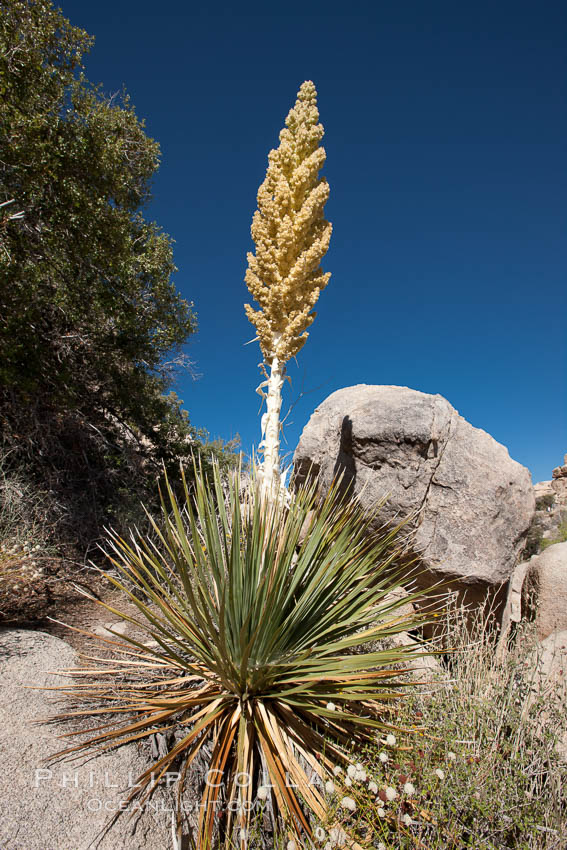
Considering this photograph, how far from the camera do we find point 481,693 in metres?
2.59

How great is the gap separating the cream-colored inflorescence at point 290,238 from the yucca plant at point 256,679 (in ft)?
5.41

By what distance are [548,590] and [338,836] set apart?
4231 mm

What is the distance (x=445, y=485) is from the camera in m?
4.17

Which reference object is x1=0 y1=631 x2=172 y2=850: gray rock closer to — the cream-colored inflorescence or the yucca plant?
the yucca plant

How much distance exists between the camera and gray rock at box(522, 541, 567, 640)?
15.0 feet

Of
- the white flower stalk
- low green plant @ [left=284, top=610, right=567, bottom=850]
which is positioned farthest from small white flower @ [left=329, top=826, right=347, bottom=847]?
the white flower stalk

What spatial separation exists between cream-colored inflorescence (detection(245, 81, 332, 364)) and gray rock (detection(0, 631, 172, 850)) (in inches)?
117

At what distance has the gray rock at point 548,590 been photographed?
457 cm

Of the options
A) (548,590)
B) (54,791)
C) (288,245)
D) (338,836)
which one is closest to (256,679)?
(338,836)

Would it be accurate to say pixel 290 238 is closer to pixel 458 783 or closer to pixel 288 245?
pixel 288 245

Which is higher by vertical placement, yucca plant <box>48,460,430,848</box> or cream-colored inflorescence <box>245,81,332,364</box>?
cream-colored inflorescence <box>245,81,332,364</box>

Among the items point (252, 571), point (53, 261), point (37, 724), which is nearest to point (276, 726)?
point (252, 571)

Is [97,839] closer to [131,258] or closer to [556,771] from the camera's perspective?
[556,771]

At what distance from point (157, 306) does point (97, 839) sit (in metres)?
6.50
